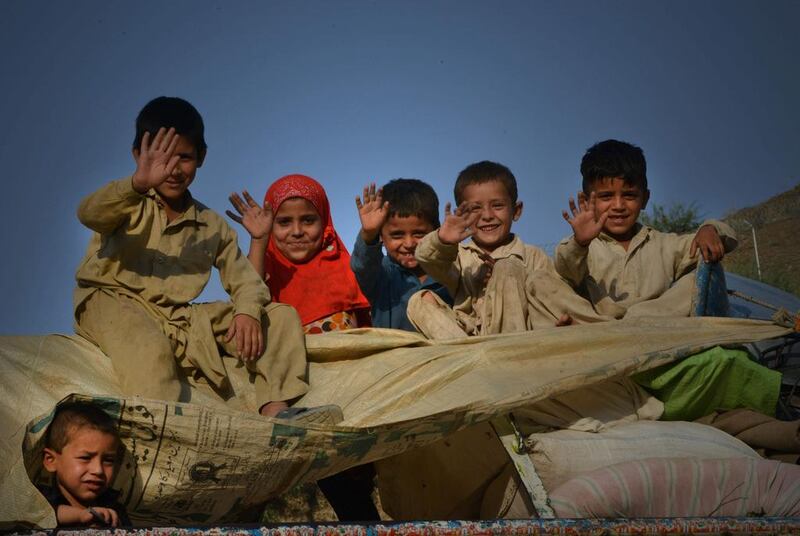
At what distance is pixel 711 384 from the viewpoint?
113 inches

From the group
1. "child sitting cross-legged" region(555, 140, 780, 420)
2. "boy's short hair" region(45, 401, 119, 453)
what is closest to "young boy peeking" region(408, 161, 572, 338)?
"child sitting cross-legged" region(555, 140, 780, 420)

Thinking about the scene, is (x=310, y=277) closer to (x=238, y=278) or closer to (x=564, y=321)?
(x=238, y=278)

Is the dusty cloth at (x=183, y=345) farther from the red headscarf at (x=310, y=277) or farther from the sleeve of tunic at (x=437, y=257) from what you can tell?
the red headscarf at (x=310, y=277)

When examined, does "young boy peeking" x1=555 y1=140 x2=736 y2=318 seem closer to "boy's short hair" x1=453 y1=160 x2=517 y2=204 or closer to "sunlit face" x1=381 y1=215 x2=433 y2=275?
"boy's short hair" x1=453 y1=160 x2=517 y2=204

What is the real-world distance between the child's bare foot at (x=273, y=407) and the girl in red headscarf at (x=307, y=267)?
1322 mm

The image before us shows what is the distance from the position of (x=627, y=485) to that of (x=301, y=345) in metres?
1.32

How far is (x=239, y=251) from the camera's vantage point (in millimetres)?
3486

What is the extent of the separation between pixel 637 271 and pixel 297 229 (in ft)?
5.89

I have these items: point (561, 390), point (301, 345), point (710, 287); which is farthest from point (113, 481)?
point (710, 287)

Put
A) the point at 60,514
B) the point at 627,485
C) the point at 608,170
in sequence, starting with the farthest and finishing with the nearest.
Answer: the point at 608,170
the point at 627,485
the point at 60,514

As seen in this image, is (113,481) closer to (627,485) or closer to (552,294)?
(627,485)

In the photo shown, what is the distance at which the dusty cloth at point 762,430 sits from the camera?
263cm

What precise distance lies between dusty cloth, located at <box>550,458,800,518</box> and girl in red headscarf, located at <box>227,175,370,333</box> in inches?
81.8

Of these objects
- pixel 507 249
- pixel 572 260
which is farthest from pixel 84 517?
pixel 507 249
